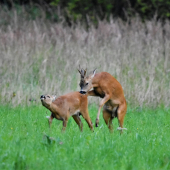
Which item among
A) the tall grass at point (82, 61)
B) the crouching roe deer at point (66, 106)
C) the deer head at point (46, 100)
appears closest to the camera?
the deer head at point (46, 100)

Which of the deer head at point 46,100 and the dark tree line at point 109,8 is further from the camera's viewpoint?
the dark tree line at point 109,8

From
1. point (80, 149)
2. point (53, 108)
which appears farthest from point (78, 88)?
point (80, 149)

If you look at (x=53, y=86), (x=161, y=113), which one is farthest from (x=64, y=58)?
(x=161, y=113)

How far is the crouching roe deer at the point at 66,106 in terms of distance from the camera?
5.57m

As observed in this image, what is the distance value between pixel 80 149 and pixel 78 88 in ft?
14.1

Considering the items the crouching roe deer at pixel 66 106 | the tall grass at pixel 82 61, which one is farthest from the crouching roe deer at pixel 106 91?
the tall grass at pixel 82 61

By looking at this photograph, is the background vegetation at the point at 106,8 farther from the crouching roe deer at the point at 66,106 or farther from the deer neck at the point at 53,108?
the deer neck at the point at 53,108

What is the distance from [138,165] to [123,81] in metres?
4.69

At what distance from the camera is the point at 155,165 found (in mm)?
3824

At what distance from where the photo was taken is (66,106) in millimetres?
5672

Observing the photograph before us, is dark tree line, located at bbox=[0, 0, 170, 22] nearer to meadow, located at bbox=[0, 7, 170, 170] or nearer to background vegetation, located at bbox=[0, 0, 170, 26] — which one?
background vegetation, located at bbox=[0, 0, 170, 26]

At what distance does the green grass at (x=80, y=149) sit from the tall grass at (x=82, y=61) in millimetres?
2275

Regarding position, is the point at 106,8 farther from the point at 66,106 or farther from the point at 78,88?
the point at 66,106

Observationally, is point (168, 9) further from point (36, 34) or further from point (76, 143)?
point (76, 143)
